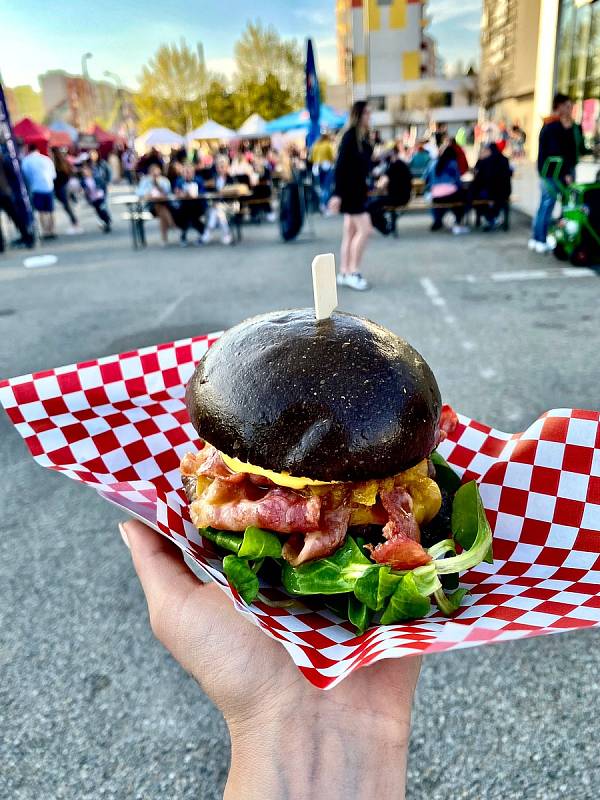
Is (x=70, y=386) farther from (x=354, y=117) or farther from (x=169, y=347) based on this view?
(x=354, y=117)

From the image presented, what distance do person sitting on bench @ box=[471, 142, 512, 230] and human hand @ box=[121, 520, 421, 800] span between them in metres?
11.5

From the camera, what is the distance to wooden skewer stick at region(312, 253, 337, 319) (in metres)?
1.59

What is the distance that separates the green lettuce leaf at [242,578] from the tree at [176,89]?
178 feet

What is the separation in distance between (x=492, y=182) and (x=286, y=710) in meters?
11.8

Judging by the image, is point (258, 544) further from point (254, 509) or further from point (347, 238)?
point (347, 238)

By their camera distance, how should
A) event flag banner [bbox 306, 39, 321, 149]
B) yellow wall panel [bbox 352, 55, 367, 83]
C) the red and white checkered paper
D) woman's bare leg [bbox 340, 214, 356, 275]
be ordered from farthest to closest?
yellow wall panel [bbox 352, 55, 367, 83]
event flag banner [bbox 306, 39, 321, 149]
woman's bare leg [bbox 340, 214, 356, 275]
the red and white checkered paper

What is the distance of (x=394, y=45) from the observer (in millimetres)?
69438

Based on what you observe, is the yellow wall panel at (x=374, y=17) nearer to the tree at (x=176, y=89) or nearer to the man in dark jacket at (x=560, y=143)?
the tree at (x=176, y=89)

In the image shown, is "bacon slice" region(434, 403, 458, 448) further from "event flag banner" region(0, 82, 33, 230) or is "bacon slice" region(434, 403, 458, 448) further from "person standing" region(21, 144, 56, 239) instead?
"person standing" region(21, 144, 56, 239)

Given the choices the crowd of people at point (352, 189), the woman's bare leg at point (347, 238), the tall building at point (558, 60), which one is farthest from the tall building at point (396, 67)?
the woman's bare leg at point (347, 238)

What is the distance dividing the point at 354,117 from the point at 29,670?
22.5 feet

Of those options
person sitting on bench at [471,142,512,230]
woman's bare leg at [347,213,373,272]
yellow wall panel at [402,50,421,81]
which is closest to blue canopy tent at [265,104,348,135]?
person sitting on bench at [471,142,512,230]

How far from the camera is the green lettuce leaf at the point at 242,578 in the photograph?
4.71 feet

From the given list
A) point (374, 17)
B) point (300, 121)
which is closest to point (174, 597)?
point (300, 121)
